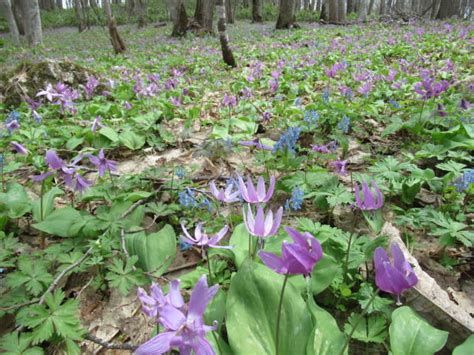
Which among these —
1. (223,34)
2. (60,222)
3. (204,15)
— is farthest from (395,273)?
(204,15)

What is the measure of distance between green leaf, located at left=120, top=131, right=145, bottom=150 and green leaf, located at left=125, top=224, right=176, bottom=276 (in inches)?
65.8

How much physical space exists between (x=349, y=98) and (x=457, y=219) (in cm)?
235

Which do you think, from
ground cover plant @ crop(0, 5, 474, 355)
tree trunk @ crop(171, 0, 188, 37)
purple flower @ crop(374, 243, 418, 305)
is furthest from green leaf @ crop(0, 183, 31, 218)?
tree trunk @ crop(171, 0, 188, 37)

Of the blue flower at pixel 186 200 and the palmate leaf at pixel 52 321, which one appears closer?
the palmate leaf at pixel 52 321

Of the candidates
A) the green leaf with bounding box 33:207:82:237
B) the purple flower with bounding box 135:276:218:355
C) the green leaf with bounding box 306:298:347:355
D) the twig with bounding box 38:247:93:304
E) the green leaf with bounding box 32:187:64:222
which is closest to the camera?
the purple flower with bounding box 135:276:218:355

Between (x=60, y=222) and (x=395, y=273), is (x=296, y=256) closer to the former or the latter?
(x=395, y=273)

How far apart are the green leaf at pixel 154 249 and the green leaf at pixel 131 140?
167 centimetres

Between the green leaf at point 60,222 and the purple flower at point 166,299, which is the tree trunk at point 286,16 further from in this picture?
the purple flower at point 166,299

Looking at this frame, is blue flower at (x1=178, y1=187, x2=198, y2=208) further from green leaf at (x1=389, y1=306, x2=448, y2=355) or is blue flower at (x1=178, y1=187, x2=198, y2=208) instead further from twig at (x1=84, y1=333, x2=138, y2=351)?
green leaf at (x1=389, y1=306, x2=448, y2=355)

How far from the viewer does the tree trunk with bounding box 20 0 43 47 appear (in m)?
12.9

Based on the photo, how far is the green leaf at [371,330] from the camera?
1.32 metres

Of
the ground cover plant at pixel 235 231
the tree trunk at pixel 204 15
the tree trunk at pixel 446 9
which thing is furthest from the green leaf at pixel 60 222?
the tree trunk at pixel 446 9

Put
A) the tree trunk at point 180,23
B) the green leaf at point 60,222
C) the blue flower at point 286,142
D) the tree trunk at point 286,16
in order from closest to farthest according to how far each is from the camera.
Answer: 1. the green leaf at point 60,222
2. the blue flower at point 286,142
3. the tree trunk at point 180,23
4. the tree trunk at point 286,16

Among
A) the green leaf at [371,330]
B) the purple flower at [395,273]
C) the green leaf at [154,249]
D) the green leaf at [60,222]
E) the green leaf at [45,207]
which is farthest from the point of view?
the green leaf at [45,207]
